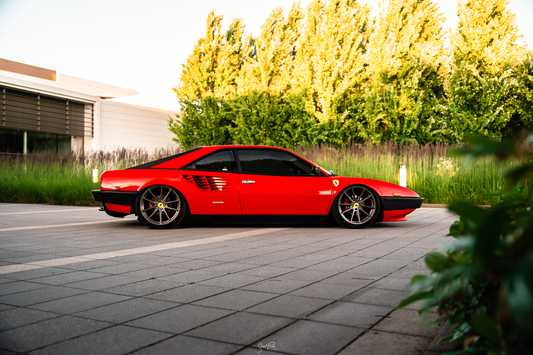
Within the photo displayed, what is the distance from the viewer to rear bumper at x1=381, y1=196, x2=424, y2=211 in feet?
25.4

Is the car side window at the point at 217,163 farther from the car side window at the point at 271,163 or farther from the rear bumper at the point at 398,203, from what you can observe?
the rear bumper at the point at 398,203

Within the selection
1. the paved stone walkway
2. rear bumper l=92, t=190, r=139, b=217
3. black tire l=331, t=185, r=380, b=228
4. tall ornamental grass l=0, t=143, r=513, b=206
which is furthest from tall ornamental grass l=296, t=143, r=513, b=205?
rear bumper l=92, t=190, r=139, b=217

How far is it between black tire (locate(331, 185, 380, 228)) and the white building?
17857 millimetres

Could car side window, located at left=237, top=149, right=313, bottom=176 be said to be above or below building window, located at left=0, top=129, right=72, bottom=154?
below

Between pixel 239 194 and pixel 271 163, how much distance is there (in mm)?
786

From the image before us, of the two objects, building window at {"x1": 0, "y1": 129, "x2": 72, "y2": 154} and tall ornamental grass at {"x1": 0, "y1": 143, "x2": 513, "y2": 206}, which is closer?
tall ornamental grass at {"x1": 0, "y1": 143, "x2": 513, "y2": 206}

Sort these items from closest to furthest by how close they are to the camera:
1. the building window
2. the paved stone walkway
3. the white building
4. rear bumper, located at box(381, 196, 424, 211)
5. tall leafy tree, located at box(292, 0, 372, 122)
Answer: the paved stone walkway
rear bumper, located at box(381, 196, 424, 211)
tall leafy tree, located at box(292, 0, 372, 122)
the building window
the white building

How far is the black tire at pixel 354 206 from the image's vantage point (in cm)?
773

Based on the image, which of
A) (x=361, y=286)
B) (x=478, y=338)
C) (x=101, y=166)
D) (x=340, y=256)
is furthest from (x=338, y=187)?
(x=101, y=166)

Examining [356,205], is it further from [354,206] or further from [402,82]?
[402,82]

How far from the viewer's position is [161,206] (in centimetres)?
767

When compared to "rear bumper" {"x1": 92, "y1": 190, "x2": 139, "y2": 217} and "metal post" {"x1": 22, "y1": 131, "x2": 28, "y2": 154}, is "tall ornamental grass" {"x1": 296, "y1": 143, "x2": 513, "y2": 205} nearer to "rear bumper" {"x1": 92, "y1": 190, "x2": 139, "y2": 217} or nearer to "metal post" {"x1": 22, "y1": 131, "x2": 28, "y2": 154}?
"rear bumper" {"x1": 92, "y1": 190, "x2": 139, "y2": 217}

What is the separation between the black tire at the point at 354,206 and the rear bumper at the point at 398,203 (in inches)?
4.4

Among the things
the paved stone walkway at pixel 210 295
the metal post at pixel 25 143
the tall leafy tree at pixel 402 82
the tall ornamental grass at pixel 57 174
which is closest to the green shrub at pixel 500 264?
the paved stone walkway at pixel 210 295
